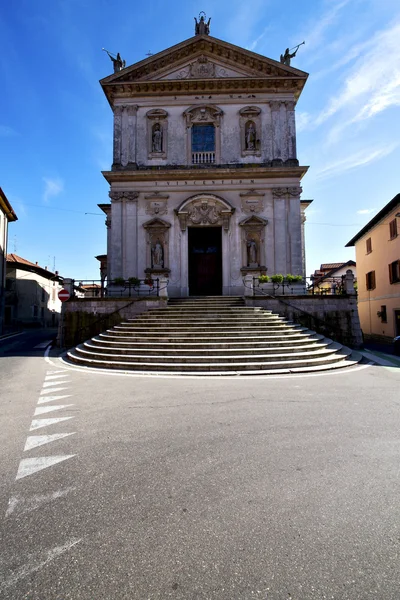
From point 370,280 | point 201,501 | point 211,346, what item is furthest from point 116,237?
point 370,280

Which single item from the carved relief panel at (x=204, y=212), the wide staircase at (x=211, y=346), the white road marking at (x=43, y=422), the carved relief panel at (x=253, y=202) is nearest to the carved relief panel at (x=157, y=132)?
the carved relief panel at (x=204, y=212)

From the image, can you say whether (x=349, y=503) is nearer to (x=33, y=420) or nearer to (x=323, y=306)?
(x=33, y=420)

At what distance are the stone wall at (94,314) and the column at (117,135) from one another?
9.80 m

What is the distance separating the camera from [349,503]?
2939 mm

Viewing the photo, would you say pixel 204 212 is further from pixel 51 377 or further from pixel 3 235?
pixel 3 235

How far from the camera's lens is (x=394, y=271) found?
789 inches

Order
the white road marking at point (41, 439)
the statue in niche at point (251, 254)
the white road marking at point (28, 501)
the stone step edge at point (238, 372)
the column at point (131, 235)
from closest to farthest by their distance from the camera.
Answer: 1. the white road marking at point (28, 501)
2. the white road marking at point (41, 439)
3. the stone step edge at point (238, 372)
4. the statue in niche at point (251, 254)
5. the column at point (131, 235)

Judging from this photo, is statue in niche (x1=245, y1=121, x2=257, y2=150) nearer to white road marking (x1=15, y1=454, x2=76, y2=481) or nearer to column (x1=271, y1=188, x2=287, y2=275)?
column (x1=271, y1=188, x2=287, y2=275)

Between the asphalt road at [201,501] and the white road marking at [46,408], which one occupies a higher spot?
the white road marking at [46,408]

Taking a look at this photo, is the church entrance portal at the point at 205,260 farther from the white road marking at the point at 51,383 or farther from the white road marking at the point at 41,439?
the white road marking at the point at 41,439

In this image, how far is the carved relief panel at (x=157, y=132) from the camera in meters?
19.9

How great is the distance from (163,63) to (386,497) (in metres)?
24.0

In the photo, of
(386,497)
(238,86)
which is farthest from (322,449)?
(238,86)

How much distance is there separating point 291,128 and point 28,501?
22215mm
